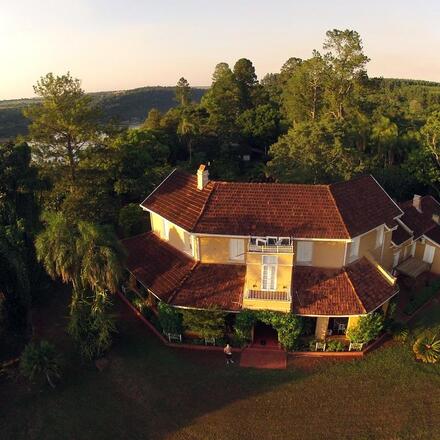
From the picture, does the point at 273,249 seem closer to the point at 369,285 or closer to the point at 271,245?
the point at 271,245

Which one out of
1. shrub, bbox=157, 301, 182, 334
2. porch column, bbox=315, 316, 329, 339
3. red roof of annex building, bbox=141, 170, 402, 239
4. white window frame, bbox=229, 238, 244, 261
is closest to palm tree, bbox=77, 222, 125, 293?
shrub, bbox=157, 301, 182, 334

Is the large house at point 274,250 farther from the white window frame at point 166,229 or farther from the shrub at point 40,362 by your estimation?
the shrub at point 40,362

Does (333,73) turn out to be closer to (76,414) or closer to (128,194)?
(128,194)

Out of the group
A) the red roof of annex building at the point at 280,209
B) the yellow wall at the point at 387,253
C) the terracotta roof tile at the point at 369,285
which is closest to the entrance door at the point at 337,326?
the terracotta roof tile at the point at 369,285

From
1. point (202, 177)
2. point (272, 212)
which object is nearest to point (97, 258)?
point (202, 177)

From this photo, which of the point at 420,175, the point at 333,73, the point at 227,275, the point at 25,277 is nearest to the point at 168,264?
the point at 227,275
